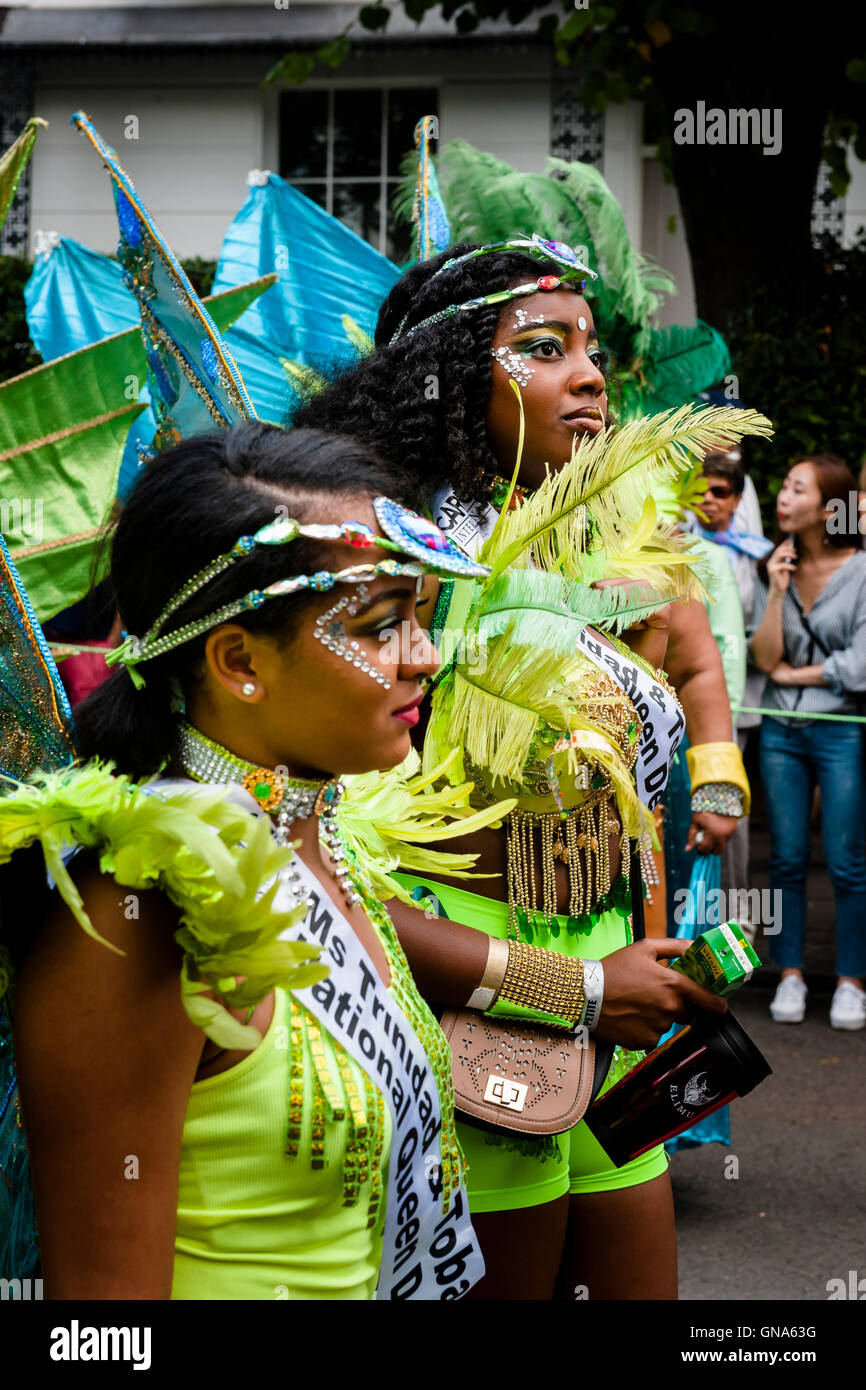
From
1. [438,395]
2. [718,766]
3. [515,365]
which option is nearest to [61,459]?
[438,395]

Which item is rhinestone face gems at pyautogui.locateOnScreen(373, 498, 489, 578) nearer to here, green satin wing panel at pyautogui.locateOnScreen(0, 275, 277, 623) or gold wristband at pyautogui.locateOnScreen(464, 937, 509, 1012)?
gold wristband at pyautogui.locateOnScreen(464, 937, 509, 1012)

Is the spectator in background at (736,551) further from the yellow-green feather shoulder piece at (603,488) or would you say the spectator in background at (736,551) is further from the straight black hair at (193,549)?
the straight black hair at (193,549)

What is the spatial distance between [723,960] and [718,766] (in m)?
1.74

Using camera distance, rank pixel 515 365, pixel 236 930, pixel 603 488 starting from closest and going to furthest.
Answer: pixel 236 930
pixel 603 488
pixel 515 365

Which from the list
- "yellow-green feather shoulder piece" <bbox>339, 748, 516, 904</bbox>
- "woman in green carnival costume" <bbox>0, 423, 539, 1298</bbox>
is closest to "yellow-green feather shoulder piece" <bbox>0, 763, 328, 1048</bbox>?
"woman in green carnival costume" <bbox>0, 423, 539, 1298</bbox>

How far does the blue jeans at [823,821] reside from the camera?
5676mm

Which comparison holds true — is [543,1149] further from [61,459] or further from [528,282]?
[61,459]

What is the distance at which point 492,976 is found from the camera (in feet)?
6.83

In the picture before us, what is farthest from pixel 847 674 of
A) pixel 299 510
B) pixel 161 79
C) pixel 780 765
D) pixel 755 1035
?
pixel 161 79

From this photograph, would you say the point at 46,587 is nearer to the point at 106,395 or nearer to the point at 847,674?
the point at 106,395

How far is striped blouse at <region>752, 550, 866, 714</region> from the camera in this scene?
5738 mm

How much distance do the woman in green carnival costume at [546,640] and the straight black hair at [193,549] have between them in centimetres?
48

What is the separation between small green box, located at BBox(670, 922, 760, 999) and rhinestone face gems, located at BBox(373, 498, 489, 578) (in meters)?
0.73
